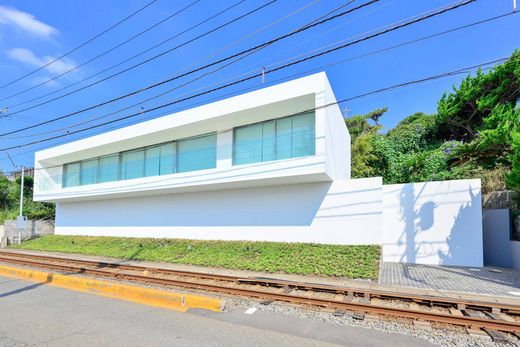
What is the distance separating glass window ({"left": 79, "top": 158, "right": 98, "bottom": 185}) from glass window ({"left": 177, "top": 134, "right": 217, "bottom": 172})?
7873 millimetres

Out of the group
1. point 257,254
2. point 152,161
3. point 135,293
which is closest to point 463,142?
point 257,254

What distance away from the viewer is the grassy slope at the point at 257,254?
11.1 meters

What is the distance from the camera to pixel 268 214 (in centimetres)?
1486

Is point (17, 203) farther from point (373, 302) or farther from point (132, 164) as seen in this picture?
point (373, 302)

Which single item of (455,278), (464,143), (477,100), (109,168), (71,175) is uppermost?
(477,100)

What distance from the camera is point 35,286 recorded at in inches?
374

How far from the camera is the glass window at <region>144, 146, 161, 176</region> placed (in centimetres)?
1823

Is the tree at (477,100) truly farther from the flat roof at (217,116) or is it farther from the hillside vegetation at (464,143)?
the flat roof at (217,116)

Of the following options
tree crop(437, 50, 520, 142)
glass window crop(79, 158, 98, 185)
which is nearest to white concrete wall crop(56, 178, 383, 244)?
glass window crop(79, 158, 98, 185)

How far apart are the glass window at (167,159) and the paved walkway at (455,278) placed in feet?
37.9

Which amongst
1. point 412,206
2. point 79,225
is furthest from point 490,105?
point 79,225

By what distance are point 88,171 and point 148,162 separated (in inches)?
250

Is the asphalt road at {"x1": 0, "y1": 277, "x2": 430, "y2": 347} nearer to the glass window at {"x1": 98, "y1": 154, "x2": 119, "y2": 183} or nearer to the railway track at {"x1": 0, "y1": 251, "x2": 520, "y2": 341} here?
the railway track at {"x1": 0, "y1": 251, "x2": 520, "y2": 341}

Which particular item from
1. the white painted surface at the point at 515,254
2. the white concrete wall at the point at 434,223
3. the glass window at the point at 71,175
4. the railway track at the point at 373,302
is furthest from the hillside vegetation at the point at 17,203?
the white painted surface at the point at 515,254
